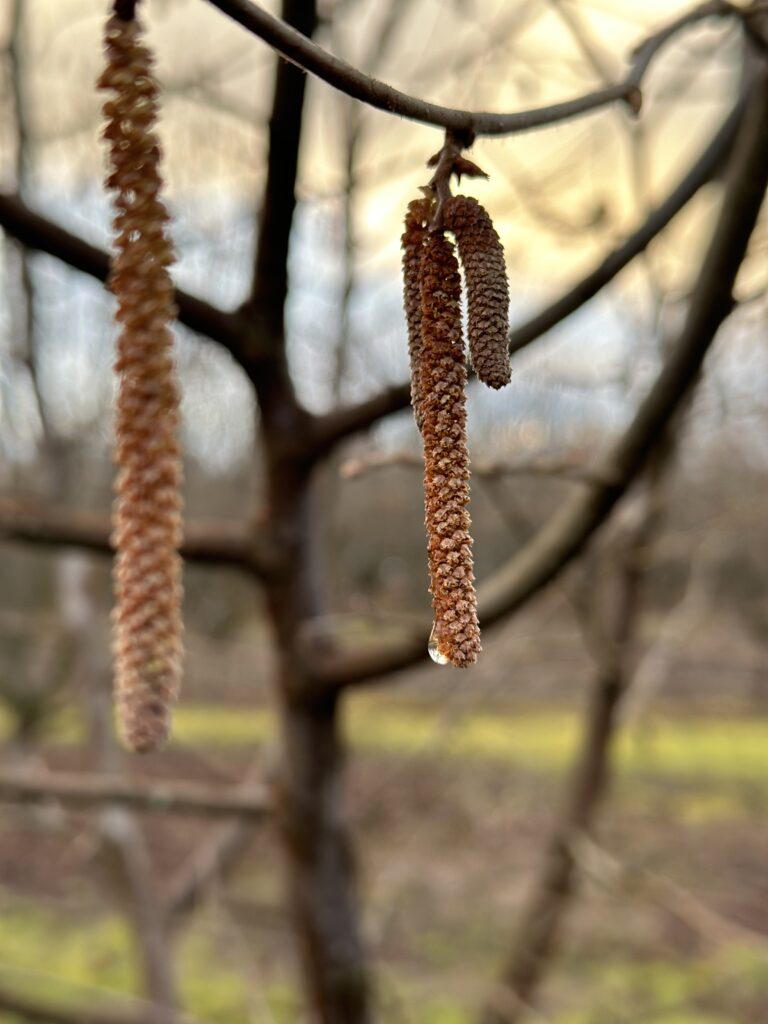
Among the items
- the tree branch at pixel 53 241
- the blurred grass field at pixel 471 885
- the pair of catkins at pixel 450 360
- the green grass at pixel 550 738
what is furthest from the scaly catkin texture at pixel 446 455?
the green grass at pixel 550 738

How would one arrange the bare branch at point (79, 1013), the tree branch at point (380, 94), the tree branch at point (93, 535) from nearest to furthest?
the tree branch at point (380, 94), the tree branch at point (93, 535), the bare branch at point (79, 1013)

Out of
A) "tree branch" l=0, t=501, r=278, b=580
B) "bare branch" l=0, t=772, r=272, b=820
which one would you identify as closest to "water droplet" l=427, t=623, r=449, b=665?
"tree branch" l=0, t=501, r=278, b=580

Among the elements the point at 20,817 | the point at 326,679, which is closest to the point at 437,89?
the point at 326,679

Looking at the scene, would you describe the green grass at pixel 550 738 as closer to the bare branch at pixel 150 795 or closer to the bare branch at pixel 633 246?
the bare branch at pixel 150 795

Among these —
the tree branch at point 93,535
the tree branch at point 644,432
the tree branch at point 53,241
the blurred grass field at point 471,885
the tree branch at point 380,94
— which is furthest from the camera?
the blurred grass field at point 471,885

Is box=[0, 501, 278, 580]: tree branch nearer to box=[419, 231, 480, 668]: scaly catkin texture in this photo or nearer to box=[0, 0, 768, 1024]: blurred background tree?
box=[0, 0, 768, 1024]: blurred background tree

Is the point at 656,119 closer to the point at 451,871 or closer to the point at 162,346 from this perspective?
the point at 162,346
